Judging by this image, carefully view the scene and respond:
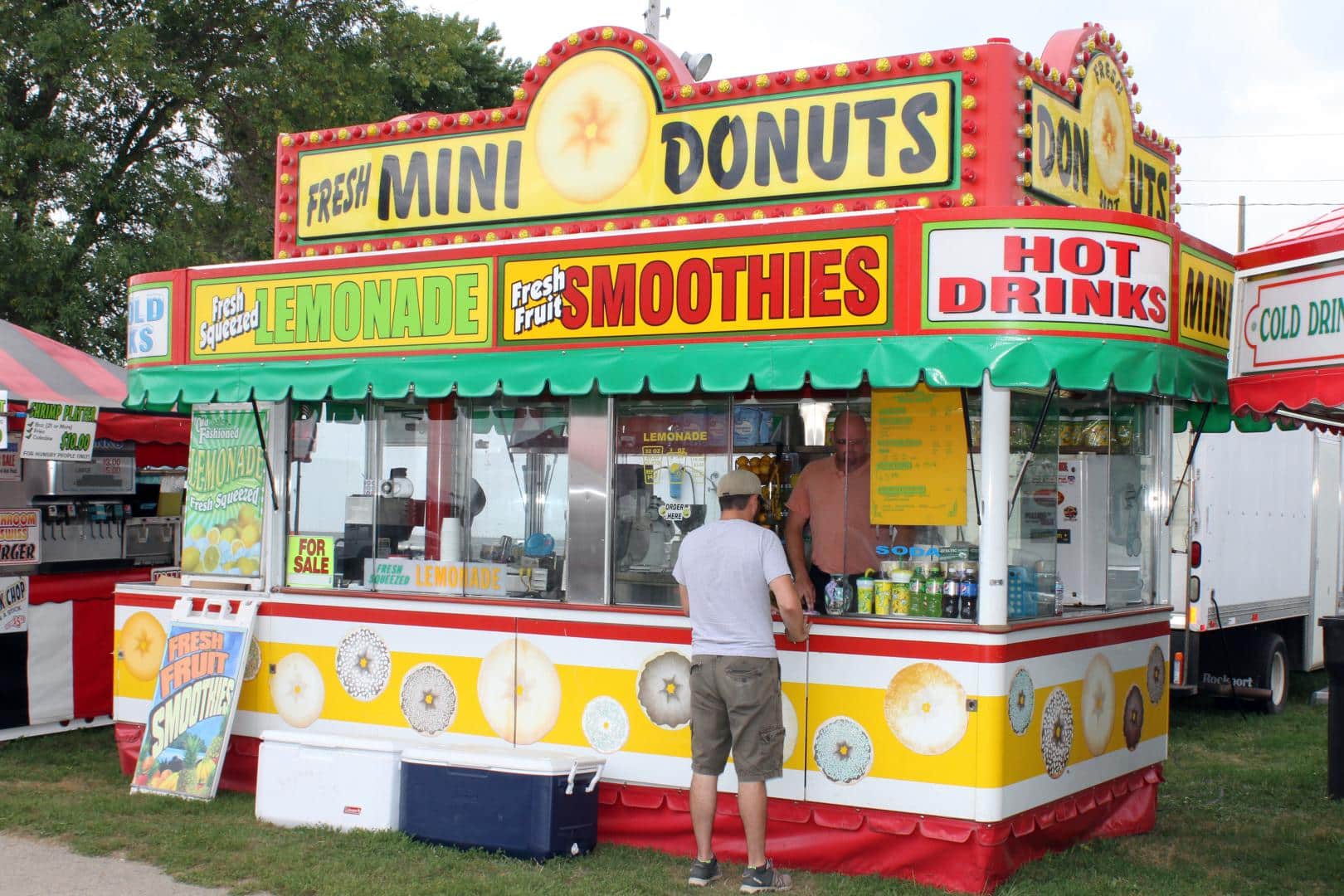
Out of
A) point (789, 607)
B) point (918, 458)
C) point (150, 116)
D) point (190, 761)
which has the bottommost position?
point (190, 761)

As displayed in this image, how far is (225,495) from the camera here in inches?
337

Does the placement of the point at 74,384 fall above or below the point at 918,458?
above

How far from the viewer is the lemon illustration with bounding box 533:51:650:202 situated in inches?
291

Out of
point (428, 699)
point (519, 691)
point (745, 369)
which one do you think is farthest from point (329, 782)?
point (745, 369)

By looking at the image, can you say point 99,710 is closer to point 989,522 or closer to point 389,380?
point 389,380

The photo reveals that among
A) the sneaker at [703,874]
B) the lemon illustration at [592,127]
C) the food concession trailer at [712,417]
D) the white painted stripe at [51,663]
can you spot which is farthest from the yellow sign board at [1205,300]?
the white painted stripe at [51,663]

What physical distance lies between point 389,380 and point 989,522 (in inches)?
128

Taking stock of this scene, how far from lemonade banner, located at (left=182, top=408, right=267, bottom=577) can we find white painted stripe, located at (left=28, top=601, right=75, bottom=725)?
2.06m

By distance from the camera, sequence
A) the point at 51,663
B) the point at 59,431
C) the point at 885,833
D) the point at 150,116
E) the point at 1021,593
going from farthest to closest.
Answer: the point at 150,116 → the point at 51,663 → the point at 59,431 → the point at 1021,593 → the point at 885,833

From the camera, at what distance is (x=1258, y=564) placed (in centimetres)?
1173

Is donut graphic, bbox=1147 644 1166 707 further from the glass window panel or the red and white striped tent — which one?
the red and white striped tent

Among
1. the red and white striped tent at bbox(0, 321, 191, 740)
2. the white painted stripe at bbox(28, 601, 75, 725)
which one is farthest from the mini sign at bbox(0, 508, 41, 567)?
the white painted stripe at bbox(28, 601, 75, 725)

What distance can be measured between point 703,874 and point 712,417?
7.56ft

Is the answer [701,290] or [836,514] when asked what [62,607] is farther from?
[836,514]
